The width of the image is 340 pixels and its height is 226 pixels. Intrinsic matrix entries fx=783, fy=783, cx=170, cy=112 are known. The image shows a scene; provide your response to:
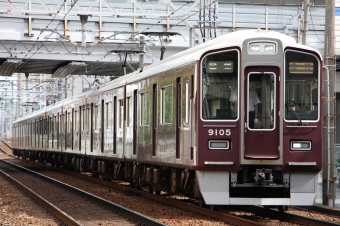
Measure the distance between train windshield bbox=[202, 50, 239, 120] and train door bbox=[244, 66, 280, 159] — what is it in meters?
0.22

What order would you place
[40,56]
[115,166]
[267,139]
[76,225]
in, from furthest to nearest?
1. [40,56]
2. [115,166]
3. [267,139]
4. [76,225]

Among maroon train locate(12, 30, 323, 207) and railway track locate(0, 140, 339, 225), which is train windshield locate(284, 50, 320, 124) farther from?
railway track locate(0, 140, 339, 225)

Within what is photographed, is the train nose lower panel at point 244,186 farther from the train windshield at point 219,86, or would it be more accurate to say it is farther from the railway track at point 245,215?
the train windshield at point 219,86

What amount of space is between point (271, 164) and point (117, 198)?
5.38m

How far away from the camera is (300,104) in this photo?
1214 centimetres

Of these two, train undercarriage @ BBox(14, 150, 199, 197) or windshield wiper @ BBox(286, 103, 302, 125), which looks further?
train undercarriage @ BBox(14, 150, 199, 197)

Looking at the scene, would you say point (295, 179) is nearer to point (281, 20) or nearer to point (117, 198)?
point (117, 198)

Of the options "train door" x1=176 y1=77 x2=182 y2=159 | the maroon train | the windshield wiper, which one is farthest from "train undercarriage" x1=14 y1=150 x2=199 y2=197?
the windshield wiper

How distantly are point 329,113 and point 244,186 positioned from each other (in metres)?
3.23

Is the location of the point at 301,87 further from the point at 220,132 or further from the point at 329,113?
the point at 329,113

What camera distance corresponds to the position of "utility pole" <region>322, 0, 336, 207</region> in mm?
14328

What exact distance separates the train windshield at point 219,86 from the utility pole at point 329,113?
2.87 m

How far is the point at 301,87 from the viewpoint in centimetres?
1216

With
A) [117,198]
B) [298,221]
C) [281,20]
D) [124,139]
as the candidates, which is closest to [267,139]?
[298,221]
